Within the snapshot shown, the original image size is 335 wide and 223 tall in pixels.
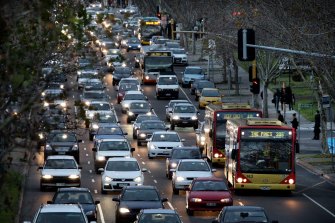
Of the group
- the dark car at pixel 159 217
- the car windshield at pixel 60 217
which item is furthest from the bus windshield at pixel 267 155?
the car windshield at pixel 60 217

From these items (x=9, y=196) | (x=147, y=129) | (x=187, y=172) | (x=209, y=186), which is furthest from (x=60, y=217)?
(x=147, y=129)

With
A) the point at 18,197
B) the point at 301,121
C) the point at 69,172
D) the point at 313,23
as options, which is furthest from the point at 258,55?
the point at 18,197

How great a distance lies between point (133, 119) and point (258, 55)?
30.7 ft

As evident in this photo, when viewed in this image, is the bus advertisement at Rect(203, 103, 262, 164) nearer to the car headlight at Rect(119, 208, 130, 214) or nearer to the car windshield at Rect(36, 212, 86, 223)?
the car headlight at Rect(119, 208, 130, 214)

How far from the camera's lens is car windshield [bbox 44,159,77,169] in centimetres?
4872

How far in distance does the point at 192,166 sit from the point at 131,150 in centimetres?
791

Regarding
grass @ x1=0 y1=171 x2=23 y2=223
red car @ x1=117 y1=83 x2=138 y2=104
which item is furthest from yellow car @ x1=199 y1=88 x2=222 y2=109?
grass @ x1=0 y1=171 x2=23 y2=223

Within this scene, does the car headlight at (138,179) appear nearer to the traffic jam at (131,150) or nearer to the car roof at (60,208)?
the traffic jam at (131,150)

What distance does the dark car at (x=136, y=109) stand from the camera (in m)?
77.6

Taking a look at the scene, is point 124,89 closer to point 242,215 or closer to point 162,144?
point 162,144

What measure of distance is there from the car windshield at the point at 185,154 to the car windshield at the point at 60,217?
21.4m

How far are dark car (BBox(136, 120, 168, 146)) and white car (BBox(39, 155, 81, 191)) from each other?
17.6 metres

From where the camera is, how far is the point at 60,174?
159 feet

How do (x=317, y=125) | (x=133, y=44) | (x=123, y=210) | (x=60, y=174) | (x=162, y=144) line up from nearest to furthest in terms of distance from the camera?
(x=123, y=210)
(x=60, y=174)
(x=162, y=144)
(x=317, y=125)
(x=133, y=44)
